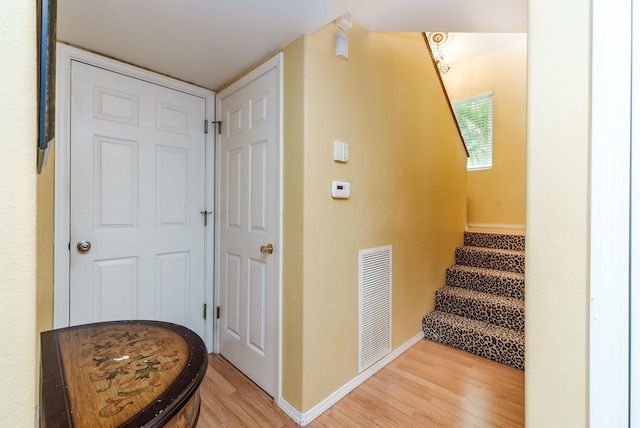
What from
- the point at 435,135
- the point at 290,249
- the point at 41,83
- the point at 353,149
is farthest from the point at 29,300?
the point at 435,135

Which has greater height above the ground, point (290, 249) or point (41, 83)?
point (41, 83)

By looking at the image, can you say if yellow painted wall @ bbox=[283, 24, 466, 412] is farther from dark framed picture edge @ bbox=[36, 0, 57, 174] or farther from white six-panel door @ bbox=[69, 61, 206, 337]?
dark framed picture edge @ bbox=[36, 0, 57, 174]

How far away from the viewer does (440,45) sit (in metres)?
3.69

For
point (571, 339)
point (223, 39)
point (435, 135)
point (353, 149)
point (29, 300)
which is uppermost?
point (223, 39)

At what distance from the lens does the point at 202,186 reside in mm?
2160

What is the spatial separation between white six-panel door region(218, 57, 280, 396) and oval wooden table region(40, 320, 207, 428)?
0.81m

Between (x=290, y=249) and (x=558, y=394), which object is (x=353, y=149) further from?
(x=558, y=394)

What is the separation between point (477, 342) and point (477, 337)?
0.13 ft

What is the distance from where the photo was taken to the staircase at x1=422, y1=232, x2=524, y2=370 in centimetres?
215

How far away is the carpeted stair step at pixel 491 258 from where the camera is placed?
270 centimetres

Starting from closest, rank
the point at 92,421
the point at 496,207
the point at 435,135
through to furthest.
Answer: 1. the point at 92,421
2. the point at 435,135
3. the point at 496,207
